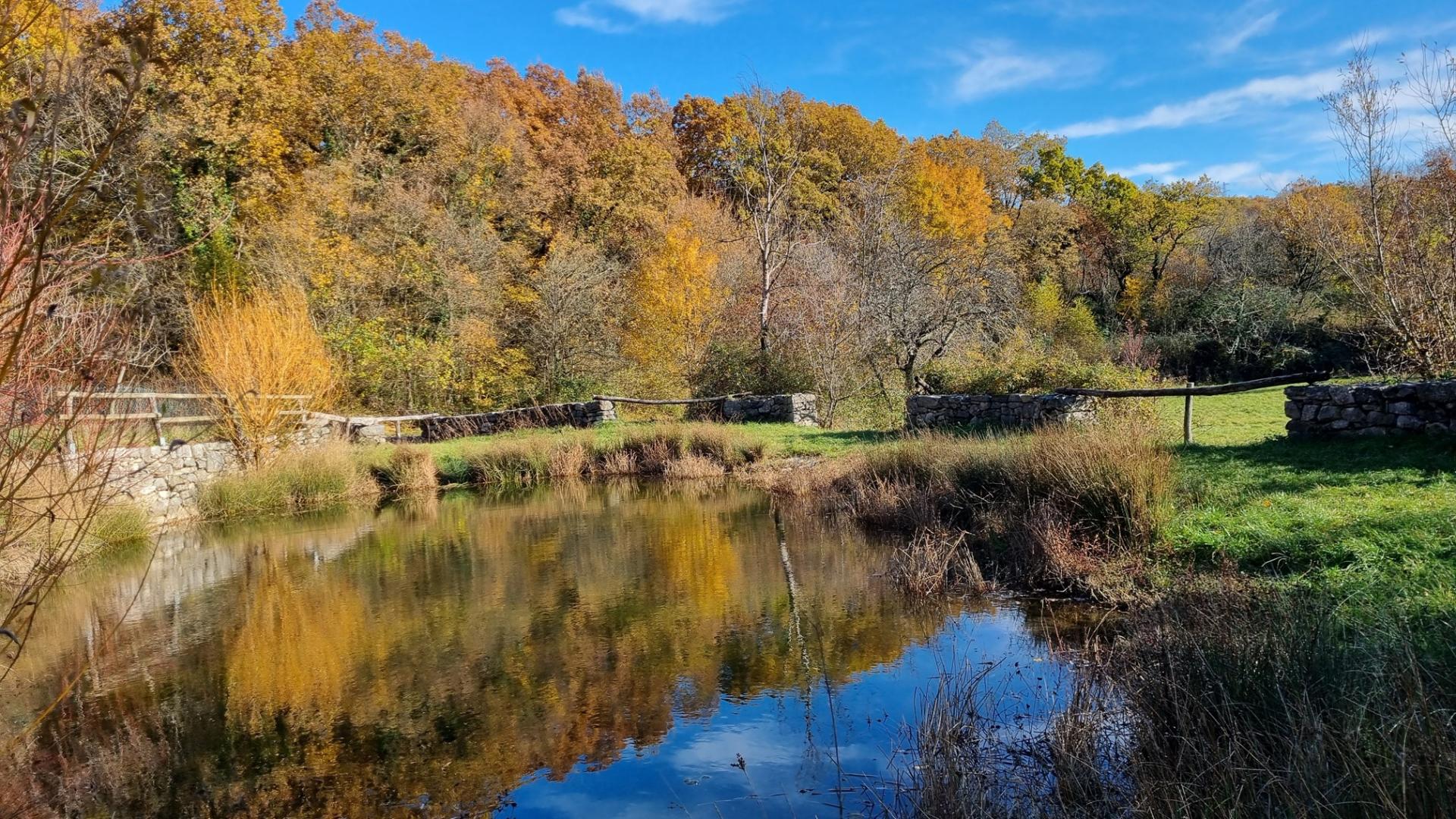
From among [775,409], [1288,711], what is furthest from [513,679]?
[775,409]

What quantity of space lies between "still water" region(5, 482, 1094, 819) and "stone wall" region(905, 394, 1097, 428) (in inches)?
214

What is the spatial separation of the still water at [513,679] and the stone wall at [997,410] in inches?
214

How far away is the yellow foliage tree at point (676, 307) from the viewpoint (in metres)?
24.5

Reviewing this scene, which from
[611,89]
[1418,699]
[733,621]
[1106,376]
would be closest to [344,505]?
[733,621]

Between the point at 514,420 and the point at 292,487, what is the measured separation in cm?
822

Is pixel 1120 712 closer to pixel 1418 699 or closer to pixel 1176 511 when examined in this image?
pixel 1418 699

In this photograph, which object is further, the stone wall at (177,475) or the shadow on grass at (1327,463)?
the stone wall at (177,475)

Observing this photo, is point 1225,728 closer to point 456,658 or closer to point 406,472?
point 456,658

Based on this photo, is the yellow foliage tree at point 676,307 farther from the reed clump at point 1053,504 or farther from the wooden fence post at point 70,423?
the wooden fence post at point 70,423

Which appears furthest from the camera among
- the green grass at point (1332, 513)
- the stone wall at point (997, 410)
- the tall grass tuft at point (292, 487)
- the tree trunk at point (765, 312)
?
the tree trunk at point (765, 312)

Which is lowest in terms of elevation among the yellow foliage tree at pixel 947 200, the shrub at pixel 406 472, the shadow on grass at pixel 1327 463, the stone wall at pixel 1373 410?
the shrub at pixel 406 472

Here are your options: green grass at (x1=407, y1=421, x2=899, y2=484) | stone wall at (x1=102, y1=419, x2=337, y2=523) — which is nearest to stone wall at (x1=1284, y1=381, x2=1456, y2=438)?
green grass at (x1=407, y1=421, x2=899, y2=484)

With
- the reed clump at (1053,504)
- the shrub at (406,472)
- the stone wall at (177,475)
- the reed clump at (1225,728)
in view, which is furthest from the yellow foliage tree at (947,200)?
the reed clump at (1225,728)

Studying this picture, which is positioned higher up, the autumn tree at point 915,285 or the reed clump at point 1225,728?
the autumn tree at point 915,285
